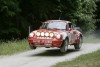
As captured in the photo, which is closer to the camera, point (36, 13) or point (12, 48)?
point (12, 48)

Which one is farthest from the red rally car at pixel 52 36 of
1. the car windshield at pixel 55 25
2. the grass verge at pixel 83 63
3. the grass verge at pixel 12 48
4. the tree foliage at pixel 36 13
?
the tree foliage at pixel 36 13

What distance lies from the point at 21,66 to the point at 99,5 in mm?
29280

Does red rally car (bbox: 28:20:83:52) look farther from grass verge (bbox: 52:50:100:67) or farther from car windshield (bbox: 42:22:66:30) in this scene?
grass verge (bbox: 52:50:100:67)

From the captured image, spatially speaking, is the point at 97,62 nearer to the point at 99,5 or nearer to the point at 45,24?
the point at 45,24

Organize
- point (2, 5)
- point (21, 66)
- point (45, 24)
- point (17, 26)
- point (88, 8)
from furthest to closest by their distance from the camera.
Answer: point (88, 8)
point (17, 26)
point (2, 5)
point (45, 24)
point (21, 66)

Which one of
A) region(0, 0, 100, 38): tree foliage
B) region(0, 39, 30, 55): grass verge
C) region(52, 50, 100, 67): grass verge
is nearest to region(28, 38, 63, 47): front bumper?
region(0, 39, 30, 55): grass verge

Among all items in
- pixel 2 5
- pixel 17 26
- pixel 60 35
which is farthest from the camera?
pixel 17 26

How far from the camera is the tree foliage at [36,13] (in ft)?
92.0

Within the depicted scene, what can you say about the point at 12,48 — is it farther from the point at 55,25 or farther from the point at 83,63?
the point at 83,63

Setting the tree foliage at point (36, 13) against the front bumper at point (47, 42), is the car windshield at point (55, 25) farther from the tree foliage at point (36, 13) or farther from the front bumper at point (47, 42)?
the tree foliage at point (36, 13)

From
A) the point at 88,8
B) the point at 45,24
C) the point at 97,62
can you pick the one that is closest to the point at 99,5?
the point at 88,8

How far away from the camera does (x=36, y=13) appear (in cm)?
3186

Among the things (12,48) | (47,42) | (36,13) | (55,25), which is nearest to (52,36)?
(47,42)

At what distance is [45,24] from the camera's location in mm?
19922
